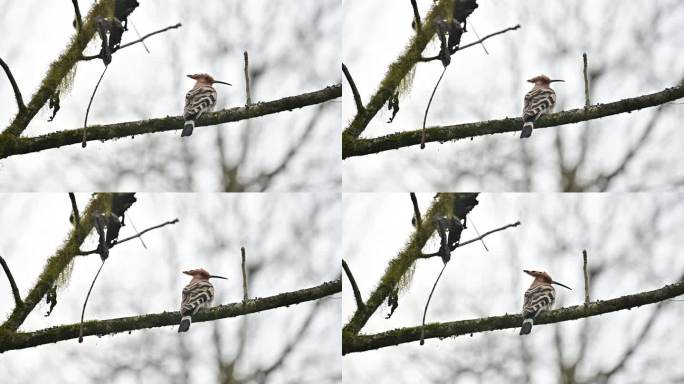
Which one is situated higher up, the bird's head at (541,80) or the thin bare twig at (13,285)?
the bird's head at (541,80)

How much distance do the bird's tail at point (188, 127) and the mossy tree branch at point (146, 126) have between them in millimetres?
12

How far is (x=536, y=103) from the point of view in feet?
8.48

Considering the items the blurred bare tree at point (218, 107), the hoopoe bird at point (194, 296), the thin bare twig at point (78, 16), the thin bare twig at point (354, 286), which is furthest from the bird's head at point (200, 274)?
the thin bare twig at point (78, 16)

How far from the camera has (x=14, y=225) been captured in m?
2.58

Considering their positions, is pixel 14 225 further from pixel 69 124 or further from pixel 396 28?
pixel 396 28

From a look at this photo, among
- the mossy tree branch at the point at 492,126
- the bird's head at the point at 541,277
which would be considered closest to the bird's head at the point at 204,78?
the mossy tree branch at the point at 492,126

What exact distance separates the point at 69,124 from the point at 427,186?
954mm

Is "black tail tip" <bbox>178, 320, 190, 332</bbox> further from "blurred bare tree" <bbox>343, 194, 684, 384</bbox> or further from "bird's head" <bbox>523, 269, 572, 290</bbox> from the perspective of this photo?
"bird's head" <bbox>523, 269, 572, 290</bbox>

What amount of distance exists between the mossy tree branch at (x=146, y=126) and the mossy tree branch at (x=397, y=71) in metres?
0.09

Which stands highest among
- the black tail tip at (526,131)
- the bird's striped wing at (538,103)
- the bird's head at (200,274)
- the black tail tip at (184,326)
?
the bird's striped wing at (538,103)

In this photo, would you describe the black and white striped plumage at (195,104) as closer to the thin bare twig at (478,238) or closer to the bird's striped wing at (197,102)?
the bird's striped wing at (197,102)

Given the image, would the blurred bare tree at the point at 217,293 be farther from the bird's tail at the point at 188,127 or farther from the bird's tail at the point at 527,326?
the bird's tail at the point at 527,326

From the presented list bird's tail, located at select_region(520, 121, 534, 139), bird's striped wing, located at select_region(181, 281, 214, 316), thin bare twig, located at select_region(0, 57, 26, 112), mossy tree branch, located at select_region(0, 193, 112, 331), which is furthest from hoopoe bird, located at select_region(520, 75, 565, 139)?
thin bare twig, located at select_region(0, 57, 26, 112)

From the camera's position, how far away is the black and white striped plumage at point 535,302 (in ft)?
8.39
